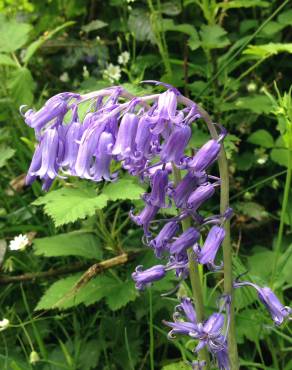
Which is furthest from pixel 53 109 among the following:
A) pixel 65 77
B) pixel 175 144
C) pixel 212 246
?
pixel 65 77

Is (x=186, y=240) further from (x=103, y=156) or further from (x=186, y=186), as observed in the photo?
(x=103, y=156)

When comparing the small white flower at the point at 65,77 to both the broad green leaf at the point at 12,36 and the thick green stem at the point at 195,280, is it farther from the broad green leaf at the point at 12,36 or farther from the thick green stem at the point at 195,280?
the thick green stem at the point at 195,280

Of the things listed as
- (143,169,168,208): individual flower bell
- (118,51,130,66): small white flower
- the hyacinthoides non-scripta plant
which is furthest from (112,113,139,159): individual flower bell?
(118,51,130,66): small white flower

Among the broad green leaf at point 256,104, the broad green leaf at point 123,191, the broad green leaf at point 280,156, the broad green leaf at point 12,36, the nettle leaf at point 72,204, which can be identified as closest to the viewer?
the nettle leaf at point 72,204

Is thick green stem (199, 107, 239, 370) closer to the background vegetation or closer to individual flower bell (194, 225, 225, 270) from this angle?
individual flower bell (194, 225, 225, 270)

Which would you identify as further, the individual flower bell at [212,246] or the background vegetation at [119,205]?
the background vegetation at [119,205]

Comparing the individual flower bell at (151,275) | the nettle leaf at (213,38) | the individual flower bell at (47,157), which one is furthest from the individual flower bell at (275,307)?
the nettle leaf at (213,38)
